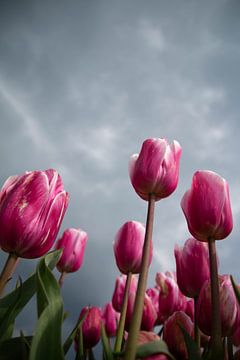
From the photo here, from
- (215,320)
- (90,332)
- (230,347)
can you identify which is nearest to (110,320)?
(90,332)

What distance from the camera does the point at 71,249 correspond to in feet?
6.90

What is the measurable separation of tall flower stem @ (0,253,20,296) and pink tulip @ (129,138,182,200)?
46 centimetres

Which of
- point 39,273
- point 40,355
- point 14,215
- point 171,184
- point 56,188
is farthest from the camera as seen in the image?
point 171,184

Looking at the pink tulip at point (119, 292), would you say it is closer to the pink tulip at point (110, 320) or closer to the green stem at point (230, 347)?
the pink tulip at point (110, 320)

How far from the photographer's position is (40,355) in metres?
0.70

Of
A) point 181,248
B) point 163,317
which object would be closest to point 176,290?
point 163,317

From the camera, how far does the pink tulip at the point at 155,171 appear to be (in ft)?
3.71

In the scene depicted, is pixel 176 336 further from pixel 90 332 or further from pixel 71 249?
pixel 71 249

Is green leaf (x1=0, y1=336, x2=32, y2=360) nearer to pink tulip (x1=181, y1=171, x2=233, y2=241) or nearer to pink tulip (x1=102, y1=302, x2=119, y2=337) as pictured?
pink tulip (x1=181, y1=171, x2=233, y2=241)

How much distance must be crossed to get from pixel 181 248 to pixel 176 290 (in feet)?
1.62

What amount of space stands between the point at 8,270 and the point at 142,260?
34 centimetres

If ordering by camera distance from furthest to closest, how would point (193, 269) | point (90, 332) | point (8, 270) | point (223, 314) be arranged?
point (90, 332) < point (193, 269) < point (223, 314) < point (8, 270)

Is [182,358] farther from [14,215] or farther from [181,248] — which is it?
[14,215]

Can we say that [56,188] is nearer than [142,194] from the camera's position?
Yes
